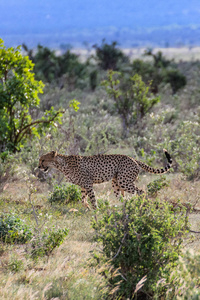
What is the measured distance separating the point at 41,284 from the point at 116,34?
6534 inches

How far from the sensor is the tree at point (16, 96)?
8.00 meters

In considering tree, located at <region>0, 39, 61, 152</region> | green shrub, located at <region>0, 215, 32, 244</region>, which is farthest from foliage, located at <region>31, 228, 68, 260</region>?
tree, located at <region>0, 39, 61, 152</region>

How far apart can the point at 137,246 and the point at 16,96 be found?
15.6 ft

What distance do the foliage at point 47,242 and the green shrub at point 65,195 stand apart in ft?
6.86

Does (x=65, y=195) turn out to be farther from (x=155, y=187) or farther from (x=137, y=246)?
(x=137, y=246)

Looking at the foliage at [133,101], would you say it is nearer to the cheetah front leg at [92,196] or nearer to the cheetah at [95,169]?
the cheetah at [95,169]

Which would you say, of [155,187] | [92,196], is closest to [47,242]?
[92,196]

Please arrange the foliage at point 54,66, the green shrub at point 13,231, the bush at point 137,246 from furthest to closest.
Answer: the foliage at point 54,66
the green shrub at point 13,231
the bush at point 137,246

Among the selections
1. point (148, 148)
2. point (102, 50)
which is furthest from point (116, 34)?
point (148, 148)

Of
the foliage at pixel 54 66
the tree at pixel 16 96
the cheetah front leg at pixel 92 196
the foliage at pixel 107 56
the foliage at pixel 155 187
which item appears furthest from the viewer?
the foliage at pixel 107 56

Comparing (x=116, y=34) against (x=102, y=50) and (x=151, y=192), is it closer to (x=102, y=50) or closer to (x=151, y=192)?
(x=102, y=50)

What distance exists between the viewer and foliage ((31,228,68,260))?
4859 mm

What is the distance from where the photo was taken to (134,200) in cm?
421

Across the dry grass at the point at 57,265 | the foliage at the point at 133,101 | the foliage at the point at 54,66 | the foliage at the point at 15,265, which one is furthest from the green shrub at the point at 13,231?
the foliage at the point at 54,66
